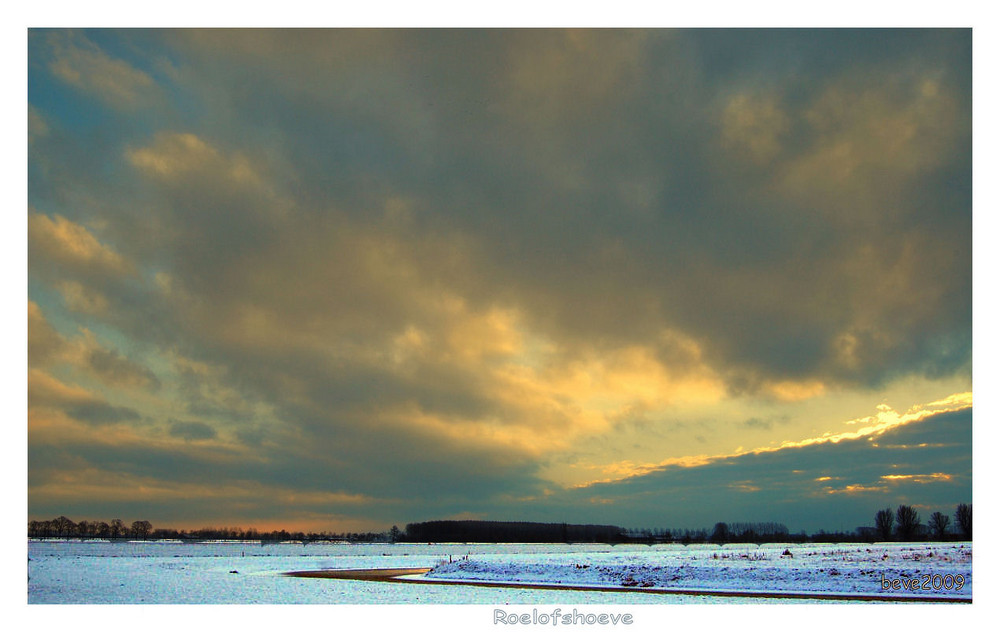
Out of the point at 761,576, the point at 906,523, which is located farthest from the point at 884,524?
the point at 761,576

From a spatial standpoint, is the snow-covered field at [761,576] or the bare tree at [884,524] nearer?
the snow-covered field at [761,576]

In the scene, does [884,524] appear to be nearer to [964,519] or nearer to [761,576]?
[964,519]

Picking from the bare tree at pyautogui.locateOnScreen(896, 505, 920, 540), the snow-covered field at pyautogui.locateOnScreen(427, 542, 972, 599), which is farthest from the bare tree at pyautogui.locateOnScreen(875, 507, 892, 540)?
the snow-covered field at pyautogui.locateOnScreen(427, 542, 972, 599)

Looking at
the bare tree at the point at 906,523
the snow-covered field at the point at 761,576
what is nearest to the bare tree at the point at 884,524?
A: the bare tree at the point at 906,523

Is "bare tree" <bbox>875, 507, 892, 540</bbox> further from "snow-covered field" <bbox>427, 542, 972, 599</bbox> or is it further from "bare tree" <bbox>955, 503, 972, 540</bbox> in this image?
"snow-covered field" <bbox>427, 542, 972, 599</bbox>

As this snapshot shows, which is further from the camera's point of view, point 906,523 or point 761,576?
point 906,523

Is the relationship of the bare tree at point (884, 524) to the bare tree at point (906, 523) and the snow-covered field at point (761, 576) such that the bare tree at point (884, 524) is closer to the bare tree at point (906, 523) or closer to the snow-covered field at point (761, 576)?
the bare tree at point (906, 523)

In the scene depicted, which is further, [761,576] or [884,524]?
[884,524]

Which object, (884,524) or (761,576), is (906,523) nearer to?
(884,524)

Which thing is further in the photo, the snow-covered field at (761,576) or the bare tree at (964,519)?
the bare tree at (964,519)

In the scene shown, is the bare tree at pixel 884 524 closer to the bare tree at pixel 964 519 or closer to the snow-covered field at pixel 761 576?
the bare tree at pixel 964 519

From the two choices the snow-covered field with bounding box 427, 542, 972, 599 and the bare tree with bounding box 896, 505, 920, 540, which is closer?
the snow-covered field with bounding box 427, 542, 972, 599

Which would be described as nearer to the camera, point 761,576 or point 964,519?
point 761,576
